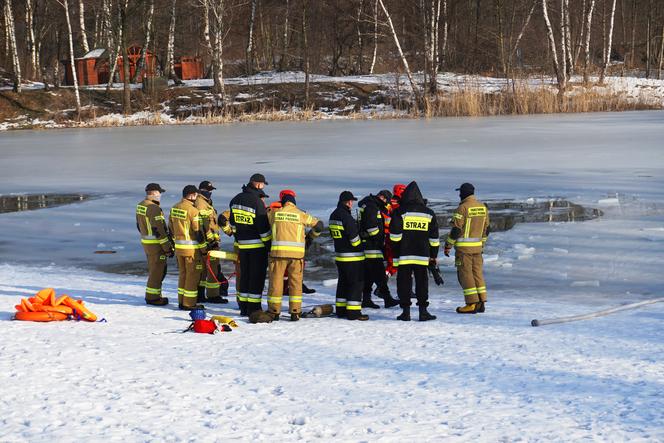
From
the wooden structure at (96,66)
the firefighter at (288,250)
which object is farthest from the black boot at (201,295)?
the wooden structure at (96,66)

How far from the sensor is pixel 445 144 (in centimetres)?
2739

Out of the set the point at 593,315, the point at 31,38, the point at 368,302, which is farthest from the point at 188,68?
the point at 593,315

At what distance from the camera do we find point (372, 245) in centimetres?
1016

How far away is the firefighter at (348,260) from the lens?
31.8 ft

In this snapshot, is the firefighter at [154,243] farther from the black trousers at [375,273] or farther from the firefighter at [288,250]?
the black trousers at [375,273]

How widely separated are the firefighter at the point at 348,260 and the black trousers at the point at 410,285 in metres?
0.41

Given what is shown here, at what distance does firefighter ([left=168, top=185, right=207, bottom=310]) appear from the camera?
10.4 metres

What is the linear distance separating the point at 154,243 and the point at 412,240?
3043 mm

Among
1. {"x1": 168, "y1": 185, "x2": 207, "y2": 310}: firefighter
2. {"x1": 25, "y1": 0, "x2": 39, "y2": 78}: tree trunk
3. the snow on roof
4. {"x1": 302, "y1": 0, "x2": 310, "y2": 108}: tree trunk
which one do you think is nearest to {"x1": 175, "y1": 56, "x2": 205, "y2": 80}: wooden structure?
the snow on roof

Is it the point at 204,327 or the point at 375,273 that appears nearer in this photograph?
the point at 204,327

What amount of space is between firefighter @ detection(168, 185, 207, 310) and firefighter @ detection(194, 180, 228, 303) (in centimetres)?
7

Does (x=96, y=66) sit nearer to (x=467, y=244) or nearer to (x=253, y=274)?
(x=253, y=274)

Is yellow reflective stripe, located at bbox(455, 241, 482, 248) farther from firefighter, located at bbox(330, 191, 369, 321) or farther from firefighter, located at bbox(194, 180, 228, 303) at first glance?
firefighter, located at bbox(194, 180, 228, 303)

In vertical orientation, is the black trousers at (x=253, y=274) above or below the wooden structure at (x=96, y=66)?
below
